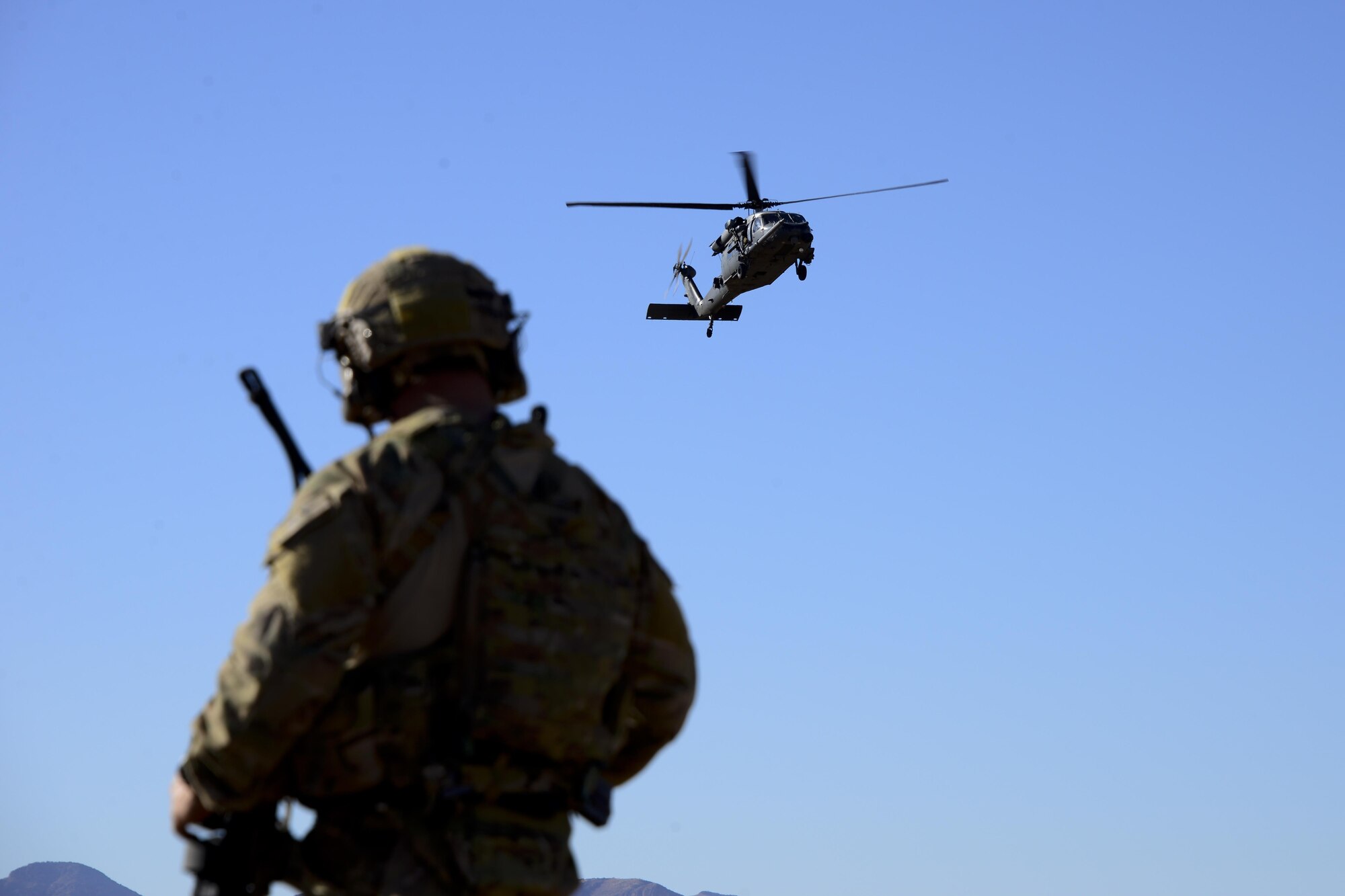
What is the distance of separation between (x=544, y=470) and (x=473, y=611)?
48 centimetres

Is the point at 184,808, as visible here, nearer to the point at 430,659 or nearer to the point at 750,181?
the point at 430,659

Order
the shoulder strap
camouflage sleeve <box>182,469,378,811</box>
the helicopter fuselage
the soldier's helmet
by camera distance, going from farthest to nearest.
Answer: the helicopter fuselage, the soldier's helmet, the shoulder strap, camouflage sleeve <box>182,469,378,811</box>

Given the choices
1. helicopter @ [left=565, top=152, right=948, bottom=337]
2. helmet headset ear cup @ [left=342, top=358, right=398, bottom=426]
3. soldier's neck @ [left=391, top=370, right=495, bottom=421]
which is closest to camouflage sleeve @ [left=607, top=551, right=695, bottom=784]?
soldier's neck @ [left=391, top=370, right=495, bottom=421]

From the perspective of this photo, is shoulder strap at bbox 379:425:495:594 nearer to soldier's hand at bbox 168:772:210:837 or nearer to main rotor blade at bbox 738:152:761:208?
soldier's hand at bbox 168:772:210:837

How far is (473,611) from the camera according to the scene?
5293 mm

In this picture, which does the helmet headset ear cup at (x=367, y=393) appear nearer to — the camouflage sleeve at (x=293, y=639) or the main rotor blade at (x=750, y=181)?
the camouflage sleeve at (x=293, y=639)

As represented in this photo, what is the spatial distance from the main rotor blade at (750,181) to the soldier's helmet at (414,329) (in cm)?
4671

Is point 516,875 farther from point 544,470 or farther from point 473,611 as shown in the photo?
point 544,470

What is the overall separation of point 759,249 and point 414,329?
41.7 m

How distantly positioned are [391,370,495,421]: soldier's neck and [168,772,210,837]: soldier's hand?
3.91 feet

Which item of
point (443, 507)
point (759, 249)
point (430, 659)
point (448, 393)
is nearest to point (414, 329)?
point (448, 393)

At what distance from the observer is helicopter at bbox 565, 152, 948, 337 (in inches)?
1813

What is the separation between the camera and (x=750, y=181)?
173 ft

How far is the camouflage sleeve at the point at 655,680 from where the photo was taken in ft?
19.1
